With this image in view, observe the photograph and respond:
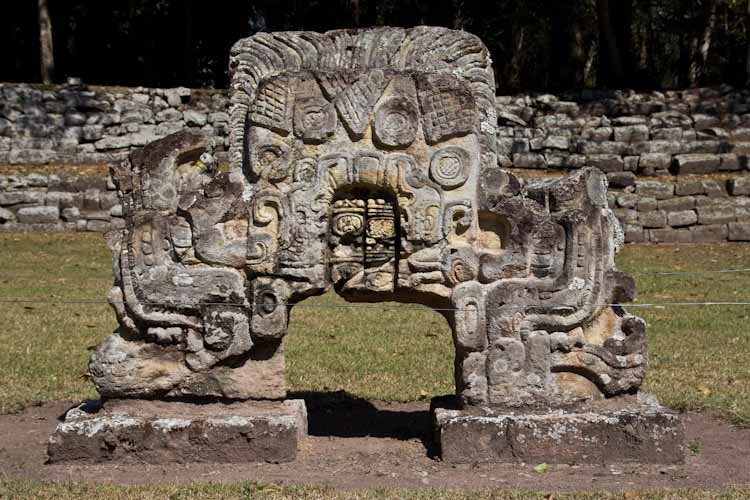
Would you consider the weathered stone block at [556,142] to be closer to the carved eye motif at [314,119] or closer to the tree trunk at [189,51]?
the tree trunk at [189,51]

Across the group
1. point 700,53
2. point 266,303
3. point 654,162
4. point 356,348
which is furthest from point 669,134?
point 266,303

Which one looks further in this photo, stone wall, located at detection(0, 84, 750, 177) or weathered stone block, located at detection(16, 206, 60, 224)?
stone wall, located at detection(0, 84, 750, 177)

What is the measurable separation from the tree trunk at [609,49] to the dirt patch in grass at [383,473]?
48.7 ft

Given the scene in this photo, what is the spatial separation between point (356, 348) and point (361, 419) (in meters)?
2.47

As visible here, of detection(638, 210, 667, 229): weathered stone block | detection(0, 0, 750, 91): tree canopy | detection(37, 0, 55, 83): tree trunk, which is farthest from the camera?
detection(0, 0, 750, 91): tree canopy

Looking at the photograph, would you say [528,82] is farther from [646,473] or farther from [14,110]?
[646,473]

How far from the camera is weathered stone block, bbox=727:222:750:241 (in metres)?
16.2

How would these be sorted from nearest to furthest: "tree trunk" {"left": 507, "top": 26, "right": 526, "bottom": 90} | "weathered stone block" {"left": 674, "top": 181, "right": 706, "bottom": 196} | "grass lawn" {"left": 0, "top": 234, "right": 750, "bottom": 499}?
"grass lawn" {"left": 0, "top": 234, "right": 750, "bottom": 499}
"weathered stone block" {"left": 674, "top": 181, "right": 706, "bottom": 196}
"tree trunk" {"left": 507, "top": 26, "right": 526, "bottom": 90}

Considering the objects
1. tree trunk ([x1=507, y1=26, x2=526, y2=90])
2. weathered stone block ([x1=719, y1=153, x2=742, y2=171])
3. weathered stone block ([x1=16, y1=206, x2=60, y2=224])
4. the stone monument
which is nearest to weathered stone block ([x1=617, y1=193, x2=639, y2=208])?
weathered stone block ([x1=719, y1=153, x2=742, y2=171])

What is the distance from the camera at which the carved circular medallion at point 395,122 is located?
5473 millimetres

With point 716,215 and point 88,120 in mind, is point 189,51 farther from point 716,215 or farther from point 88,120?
point 716,215

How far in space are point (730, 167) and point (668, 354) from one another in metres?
9.52

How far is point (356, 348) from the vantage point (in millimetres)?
9211

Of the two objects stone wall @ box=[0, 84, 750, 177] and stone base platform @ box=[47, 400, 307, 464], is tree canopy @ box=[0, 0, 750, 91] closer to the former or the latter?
stone wall @ box=[0, 84, 750, 177]
